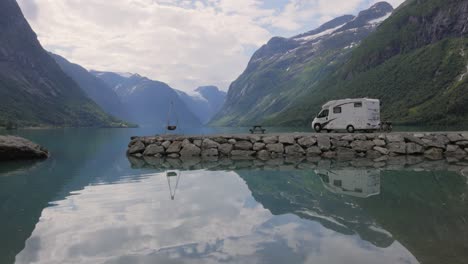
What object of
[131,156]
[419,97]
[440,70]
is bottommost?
[131,156]

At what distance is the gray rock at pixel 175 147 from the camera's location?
30395mm

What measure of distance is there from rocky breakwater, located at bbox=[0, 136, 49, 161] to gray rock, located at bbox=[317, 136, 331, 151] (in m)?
23.7

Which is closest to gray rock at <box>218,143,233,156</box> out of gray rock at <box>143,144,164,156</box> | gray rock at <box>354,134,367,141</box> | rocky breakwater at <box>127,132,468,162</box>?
rocky breakwater at <box>127,132,468,162</box>

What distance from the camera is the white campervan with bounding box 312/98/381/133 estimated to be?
1352 inches

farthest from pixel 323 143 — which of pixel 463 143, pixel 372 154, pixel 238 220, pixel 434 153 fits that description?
pixel 238 220

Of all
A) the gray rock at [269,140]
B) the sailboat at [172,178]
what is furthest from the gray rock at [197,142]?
the sailboat at [172,178]

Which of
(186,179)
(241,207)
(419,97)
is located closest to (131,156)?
(186,179)

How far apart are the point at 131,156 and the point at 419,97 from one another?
158930mm

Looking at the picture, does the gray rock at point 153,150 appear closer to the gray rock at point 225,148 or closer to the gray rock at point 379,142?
the gray rock at point 225,148

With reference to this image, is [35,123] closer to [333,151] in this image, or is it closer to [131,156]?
[131,156]

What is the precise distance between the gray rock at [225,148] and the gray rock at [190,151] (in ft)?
6.51

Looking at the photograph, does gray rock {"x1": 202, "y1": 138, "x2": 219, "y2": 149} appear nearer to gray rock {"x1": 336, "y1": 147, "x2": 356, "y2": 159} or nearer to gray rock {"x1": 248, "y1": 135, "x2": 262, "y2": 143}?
gray rock {"x1": 248, "y1": 135, "x2": 262, "y2": 143}

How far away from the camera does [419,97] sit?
514 ft

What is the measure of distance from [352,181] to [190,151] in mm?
17183
